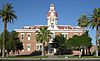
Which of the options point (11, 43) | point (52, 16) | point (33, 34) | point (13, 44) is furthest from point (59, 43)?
point (52, 16)

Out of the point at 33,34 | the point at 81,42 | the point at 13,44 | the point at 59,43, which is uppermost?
the point at 33,34

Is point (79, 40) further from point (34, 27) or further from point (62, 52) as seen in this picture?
point (34, 27)

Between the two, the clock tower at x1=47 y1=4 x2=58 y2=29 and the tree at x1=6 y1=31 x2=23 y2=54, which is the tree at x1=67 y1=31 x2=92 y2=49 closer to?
the tree at x1=6 y1=31 x2=23 y2=54

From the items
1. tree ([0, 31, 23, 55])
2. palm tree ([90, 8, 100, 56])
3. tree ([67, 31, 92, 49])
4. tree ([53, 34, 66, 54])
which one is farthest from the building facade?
palm tree ([90, 8, 100, 56])

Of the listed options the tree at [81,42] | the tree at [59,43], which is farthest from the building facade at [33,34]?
the tree at [81,42]

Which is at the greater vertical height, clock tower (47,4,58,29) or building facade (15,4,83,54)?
clock tower (47,4,58,29)

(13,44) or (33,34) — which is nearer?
(13,44)

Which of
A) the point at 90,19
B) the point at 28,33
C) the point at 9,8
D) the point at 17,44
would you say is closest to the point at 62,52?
the point at 28,33

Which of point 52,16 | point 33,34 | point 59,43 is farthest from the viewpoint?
point 52,16

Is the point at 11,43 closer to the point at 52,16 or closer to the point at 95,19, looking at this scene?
the point at 95,19

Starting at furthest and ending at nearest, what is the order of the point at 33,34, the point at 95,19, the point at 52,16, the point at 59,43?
the point at 52,16
the point at 33,34
the point at 59,43
the point at 95,19

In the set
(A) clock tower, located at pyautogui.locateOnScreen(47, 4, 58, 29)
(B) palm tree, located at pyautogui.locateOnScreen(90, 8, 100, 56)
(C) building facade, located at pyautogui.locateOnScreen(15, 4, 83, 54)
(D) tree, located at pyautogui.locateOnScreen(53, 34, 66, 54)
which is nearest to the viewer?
(B) palm tree, located at pyautogui.locateOnScreen(90, 8, 100, 56)

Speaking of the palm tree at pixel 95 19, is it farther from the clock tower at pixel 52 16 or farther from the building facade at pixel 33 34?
the clock tower at pixel 52 16

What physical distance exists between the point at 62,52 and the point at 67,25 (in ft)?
61.1
